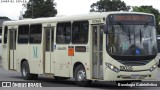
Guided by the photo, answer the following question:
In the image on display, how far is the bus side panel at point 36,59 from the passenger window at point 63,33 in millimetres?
1750

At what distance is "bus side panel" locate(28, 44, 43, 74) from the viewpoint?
22.8m

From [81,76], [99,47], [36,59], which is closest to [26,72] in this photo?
[36,59]

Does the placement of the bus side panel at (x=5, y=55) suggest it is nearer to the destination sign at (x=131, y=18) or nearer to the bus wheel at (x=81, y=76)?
the bus wheel at (x=81, y=76)

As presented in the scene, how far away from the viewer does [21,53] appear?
24.8 metres

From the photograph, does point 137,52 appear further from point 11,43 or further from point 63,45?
point 11,43

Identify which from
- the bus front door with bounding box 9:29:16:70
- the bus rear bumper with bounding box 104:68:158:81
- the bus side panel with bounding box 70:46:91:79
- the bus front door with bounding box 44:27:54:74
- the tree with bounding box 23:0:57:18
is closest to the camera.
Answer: the bus rear bumper with bounding box 104:68:158:81

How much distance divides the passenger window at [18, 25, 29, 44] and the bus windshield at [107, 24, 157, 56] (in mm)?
7056

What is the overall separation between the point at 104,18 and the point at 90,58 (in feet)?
5.50

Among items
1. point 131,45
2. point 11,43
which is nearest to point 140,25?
point 131,45

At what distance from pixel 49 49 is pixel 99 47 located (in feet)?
13.4

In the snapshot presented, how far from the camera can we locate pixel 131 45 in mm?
18203

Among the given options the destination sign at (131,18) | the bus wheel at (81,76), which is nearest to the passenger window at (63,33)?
the bus wheel at (81,76)

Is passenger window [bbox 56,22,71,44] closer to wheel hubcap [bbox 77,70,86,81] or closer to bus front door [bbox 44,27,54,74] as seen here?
bus front door [bbox 44,27,54,74]

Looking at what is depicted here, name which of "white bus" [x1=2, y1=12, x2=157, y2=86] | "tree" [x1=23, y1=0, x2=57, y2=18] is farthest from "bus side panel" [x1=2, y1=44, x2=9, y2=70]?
"tree" [x1=23, y1=0, x2=57, y2=18]
